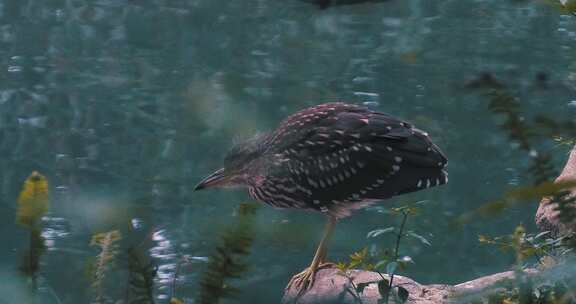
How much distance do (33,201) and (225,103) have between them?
741 centimetres

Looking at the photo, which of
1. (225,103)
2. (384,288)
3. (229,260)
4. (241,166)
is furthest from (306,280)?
(225,103)

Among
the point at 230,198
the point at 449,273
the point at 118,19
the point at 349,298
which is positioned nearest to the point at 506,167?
the point at 449,273

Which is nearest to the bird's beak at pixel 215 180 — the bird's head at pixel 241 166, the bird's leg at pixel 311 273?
the bird's head at pixel 241 166

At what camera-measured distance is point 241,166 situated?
612 centimetres

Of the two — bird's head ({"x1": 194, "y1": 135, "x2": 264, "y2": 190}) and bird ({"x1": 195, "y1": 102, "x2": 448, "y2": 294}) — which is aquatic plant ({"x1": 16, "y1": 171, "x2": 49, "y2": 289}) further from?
bird's head ({"x1": 194, "y1": 135, "x2": 264, "y2": 190})

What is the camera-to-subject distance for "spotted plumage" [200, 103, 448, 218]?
5.64 m

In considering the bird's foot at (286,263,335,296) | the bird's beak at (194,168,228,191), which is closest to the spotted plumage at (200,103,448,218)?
the bird's beak at (194,168,228,191)

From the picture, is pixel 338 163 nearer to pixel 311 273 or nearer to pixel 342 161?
pixel 342 161

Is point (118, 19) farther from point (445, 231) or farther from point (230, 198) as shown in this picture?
point (445, 231)

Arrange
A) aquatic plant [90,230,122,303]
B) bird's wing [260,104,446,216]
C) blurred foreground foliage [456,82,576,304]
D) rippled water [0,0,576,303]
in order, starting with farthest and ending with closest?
rippled water [0,0,576,303], bird's wing [260,104,446,216], aquatic plant [90,230,122,303], blurred foreground foliage [456,82,576,304]

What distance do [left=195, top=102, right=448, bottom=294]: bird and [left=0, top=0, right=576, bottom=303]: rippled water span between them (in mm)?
606

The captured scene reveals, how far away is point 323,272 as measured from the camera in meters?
5.73

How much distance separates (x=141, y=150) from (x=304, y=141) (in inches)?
115

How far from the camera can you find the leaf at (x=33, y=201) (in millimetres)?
2010
